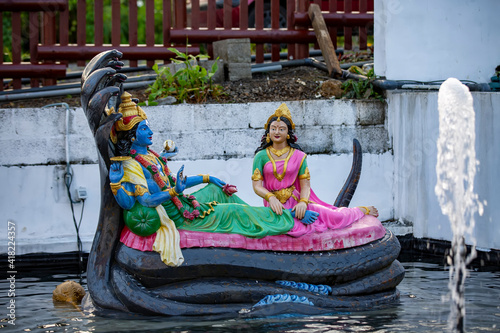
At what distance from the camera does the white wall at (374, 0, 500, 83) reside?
966 cm

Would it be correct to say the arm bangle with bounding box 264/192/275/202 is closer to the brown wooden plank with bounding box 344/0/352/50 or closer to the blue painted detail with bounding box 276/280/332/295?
the blue painted detail with bounding box 276/280/332/295

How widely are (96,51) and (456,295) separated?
664cm

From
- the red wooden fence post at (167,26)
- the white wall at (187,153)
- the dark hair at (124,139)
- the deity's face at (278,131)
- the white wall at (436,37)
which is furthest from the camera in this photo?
the red wooden fence post at (167,26)

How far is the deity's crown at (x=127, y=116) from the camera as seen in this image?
632cm

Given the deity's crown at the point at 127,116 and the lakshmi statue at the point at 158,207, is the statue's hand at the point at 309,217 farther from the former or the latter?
the deity's crown at the point at 127,116

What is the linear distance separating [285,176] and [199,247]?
1.14 metres

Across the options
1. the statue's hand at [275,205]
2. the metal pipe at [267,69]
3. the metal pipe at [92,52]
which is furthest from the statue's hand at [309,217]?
the metal pipe at [92,52]

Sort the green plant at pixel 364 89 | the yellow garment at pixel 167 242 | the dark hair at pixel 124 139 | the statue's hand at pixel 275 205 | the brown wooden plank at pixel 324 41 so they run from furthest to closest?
1. the brown wooden plank at pixel 324 41
2. the green plant at pixel 364 89
3. the statue's hand at pixel 275 205
4. the dark hair at pixel 124 139
5. the yellow garment at pixel 167 242

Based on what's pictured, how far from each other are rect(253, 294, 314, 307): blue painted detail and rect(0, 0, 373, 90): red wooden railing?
232 inches

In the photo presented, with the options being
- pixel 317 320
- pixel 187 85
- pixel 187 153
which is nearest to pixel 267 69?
pixel 187 85

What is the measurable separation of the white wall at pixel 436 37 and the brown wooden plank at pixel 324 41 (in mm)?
1053

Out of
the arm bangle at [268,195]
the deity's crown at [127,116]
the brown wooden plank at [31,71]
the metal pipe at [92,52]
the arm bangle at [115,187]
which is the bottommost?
the arm bangle at [268,195]

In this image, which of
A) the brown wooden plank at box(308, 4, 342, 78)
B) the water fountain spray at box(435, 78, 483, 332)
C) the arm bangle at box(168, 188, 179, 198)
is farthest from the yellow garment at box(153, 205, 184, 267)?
the brown wooden plank at box(308, 4, 342, 78)

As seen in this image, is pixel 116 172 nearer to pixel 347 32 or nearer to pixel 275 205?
pixel 275 205
